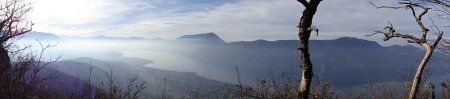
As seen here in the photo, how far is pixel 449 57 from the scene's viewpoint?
1536 cm

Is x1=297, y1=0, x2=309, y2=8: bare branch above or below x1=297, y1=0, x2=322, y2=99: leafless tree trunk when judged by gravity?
above

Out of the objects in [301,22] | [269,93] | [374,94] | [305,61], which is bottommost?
[374,94]

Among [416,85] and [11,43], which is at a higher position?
[416,85]

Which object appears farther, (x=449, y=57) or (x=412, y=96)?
(x=449, y=57)

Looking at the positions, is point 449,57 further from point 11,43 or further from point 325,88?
point 11,43

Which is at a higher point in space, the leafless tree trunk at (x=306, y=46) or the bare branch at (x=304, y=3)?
the bare branch at (x=304, y=3)

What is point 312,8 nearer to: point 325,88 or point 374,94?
point 325,88

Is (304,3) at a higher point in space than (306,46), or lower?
higher

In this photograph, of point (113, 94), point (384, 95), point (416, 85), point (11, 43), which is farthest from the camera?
point (11, 43)

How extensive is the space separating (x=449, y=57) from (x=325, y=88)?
602cm

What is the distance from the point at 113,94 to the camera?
1368cm

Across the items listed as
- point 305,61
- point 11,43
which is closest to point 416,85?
point 305,61

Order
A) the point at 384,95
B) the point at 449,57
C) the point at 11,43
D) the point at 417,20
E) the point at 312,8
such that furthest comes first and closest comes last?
the point at 11,43 < the point at 384,95 < the point at 449,57 < the point at 417,20 < the point at 312,8

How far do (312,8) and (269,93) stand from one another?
4359 mm
